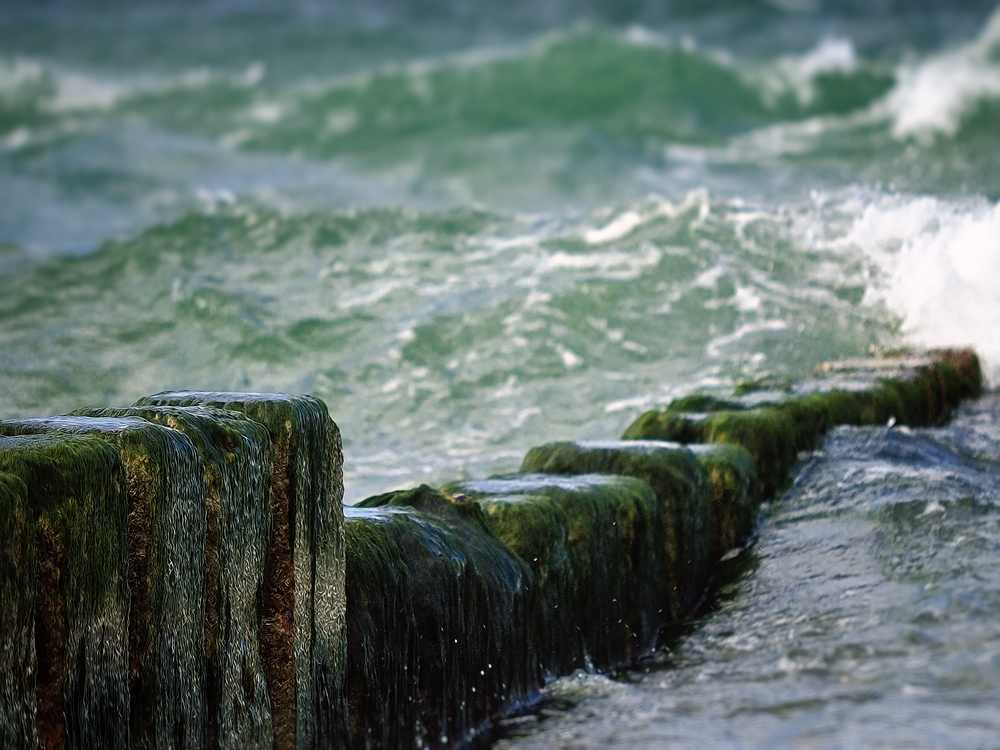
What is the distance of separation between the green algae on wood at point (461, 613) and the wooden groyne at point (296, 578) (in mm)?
13

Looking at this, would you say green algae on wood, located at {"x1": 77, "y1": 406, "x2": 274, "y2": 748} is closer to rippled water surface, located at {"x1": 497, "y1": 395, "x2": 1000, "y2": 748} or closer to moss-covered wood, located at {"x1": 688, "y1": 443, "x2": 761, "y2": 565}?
rippled water surface, located at {"x1": 497, "y1": 395, "x2": 1000, "y2": 748}

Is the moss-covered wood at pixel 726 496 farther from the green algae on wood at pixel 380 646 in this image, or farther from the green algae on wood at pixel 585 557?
the green algae on wood at pixel 380 646

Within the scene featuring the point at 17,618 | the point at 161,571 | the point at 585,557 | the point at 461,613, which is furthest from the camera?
the point at 585,557

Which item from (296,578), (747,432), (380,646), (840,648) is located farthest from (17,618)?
(747,432)

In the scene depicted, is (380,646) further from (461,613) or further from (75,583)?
(75,583)

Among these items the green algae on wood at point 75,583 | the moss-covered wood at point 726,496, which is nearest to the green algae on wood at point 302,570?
the green algae on wood at point 75,583

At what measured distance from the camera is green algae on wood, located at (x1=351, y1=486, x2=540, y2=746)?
19.1ft

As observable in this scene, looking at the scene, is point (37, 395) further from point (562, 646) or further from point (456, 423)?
point (562, 646)

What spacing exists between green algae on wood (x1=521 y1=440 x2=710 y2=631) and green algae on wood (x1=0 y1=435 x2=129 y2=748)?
4726mm

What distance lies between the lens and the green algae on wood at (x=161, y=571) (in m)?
4.07

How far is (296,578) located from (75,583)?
4.74ft

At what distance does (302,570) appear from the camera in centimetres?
510

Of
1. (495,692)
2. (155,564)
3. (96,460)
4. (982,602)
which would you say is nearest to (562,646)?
(495,692)

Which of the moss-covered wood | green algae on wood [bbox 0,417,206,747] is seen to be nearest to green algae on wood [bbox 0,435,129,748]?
green algae on wood [bbox 0,417,206,747]
